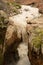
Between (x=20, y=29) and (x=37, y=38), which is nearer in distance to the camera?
(x=37, y=38)

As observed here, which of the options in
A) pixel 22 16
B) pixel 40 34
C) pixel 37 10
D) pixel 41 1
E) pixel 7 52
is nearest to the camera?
pixel 40 34

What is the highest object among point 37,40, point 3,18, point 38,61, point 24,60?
point 3,18

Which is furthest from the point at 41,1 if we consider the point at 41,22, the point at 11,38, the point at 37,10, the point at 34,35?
the point at 34,35

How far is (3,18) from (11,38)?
3.72 feet

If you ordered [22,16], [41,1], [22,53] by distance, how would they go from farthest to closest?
[41,1] < [22,16] < [22,53]

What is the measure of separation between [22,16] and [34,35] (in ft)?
17.2

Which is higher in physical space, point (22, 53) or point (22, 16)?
point (22, 16)

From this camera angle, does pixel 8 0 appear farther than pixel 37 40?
Yes

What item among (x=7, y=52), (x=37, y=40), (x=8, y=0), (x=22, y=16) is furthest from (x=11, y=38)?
(x=8, y=0)

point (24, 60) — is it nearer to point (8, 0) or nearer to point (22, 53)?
point (22, 53)

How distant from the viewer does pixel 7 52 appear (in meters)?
8.01

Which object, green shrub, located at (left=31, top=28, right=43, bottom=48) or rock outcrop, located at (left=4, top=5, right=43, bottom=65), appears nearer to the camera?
green shrub, located at (left=31, top=28, right=43, bottom=48)

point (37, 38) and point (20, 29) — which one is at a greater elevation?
point (37, 38)

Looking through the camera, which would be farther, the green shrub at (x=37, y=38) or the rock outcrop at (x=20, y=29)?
the rock outcrop at (x=20, y=29)
